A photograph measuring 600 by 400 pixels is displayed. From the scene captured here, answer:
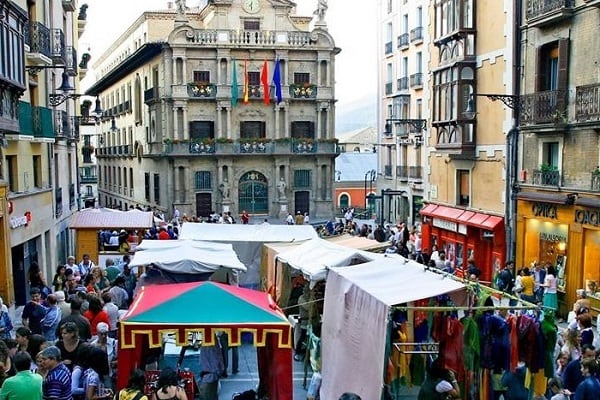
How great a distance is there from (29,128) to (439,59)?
51.1ft

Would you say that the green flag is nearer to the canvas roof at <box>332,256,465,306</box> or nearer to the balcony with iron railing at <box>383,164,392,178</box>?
the balcony with iron railing at <box>383,164,392,178</box>

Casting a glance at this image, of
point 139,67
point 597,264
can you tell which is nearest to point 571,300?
point 597,264

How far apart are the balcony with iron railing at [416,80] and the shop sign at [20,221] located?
83.3ft

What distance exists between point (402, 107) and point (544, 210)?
889 inches

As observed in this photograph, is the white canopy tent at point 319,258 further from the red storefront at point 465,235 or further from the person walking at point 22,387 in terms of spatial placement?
the red storefront at point 465,235

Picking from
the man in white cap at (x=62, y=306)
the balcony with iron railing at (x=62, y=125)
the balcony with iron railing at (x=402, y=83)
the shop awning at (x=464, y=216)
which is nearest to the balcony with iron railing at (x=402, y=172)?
the balcony with iron railing at (x=402, y=83)

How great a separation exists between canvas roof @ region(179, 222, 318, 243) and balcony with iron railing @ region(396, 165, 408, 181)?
22.4 metres

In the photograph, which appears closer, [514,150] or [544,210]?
[544,210]

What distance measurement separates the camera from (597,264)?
18.0 m

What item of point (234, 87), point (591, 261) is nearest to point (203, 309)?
point (591, 261)

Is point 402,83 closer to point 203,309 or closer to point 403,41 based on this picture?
point 403,41

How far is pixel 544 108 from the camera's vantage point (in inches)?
800

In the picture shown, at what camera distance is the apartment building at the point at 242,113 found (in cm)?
4403

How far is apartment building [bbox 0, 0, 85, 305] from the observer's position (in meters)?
17.6
